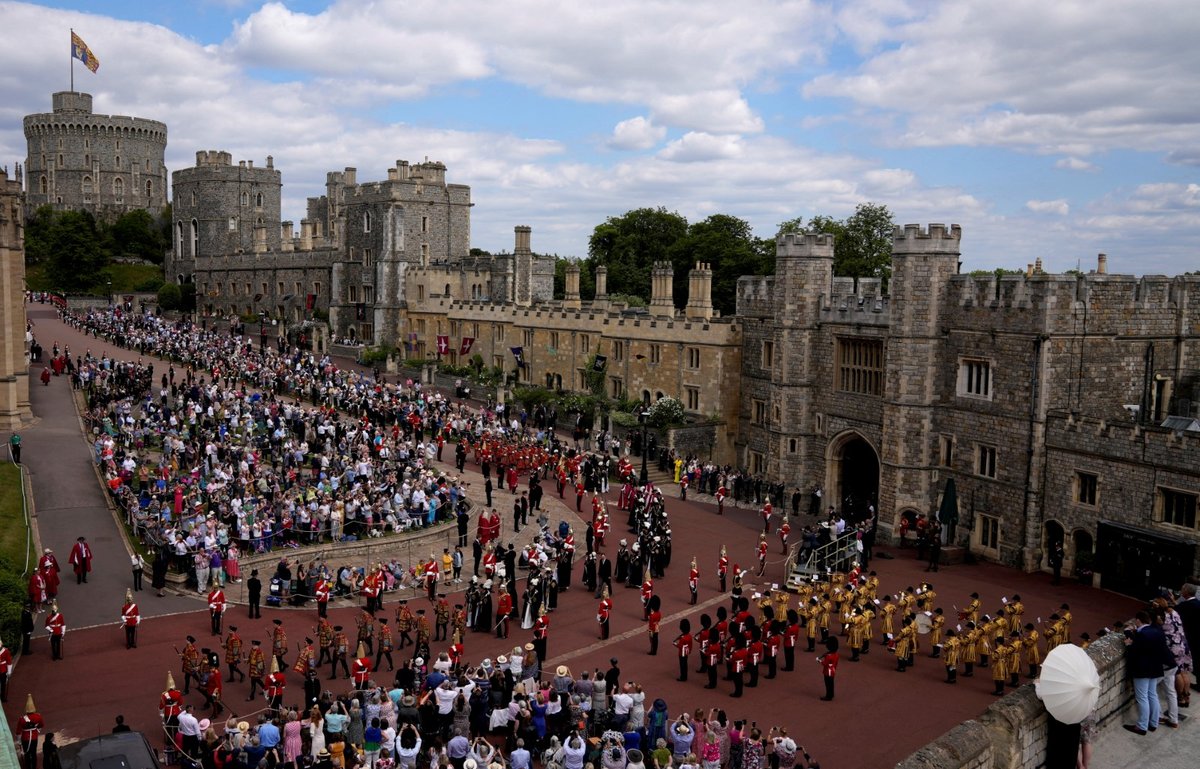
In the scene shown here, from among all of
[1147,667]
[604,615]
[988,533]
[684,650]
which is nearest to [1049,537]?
[988,533]

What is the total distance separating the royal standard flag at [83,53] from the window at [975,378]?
7786 cm

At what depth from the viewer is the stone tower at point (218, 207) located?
9719 centimetres

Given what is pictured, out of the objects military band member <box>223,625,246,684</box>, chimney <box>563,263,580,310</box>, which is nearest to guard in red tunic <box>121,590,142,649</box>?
military band member <box>223,625,246,684</box>

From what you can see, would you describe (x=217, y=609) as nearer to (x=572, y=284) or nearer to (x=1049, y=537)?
(x=1049, y=537)

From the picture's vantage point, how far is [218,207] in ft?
320

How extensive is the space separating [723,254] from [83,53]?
56825mm

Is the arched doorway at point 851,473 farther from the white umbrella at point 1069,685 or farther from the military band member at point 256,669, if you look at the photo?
the white umbrella at point 1069,685

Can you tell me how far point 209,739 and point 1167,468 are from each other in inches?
1010

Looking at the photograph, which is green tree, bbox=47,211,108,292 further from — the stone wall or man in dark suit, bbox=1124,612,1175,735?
man in dark suit, bbox=1124,612,1175,735

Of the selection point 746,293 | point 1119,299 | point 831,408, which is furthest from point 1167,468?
point 746,293

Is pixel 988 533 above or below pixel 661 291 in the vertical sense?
below

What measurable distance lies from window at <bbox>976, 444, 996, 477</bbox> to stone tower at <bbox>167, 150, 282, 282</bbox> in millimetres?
76851

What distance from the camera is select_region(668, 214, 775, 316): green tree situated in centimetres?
7731

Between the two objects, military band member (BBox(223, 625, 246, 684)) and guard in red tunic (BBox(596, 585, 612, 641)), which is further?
guard in red tunic (BBox(596, 585, 612, 641))
